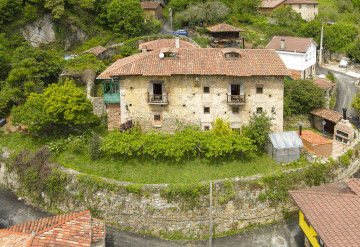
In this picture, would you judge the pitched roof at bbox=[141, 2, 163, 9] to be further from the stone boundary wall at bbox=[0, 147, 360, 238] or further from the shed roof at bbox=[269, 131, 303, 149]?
the stone boundary wall at bbox=[0, 147, 360, 238]

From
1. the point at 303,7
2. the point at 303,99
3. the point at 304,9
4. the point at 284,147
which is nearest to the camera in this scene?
the point at 284,147

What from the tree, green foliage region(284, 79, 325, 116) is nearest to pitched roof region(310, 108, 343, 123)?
green foliage region(284, 79, 325, 116)

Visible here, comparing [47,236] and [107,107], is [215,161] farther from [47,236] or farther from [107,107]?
[47,236]

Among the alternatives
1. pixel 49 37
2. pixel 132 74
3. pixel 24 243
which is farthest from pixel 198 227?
pixel 49 37

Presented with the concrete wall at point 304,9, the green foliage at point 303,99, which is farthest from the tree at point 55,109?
the concrete wall at point 304,9

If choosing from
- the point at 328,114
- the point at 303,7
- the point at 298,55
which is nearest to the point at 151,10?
the point at 298,55

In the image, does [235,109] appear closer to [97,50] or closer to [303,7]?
[97,50]

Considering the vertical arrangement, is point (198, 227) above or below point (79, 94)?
below
